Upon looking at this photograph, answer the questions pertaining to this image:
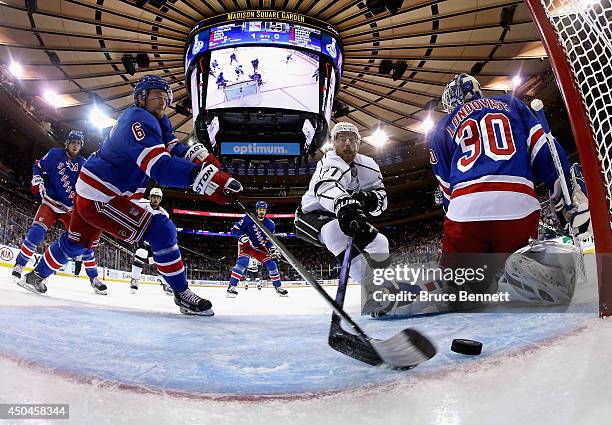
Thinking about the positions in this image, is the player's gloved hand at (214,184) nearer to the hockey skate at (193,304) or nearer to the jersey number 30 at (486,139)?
the hockey skate at (193,304)

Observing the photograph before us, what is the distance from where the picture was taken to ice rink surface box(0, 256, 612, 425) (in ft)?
2.34

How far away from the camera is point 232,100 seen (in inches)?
294

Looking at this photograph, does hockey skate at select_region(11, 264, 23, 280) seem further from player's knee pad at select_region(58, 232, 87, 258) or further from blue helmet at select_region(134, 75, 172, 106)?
blue helmet at select_region(134, 75, 172, 106)

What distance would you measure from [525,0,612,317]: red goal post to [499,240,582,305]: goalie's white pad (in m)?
0.47

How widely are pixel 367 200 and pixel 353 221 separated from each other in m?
0.51

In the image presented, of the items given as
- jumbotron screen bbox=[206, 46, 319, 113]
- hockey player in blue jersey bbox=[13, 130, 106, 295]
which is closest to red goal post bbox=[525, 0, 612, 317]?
hockey player in blue jersey bbox=[13, 130, 106, 295]

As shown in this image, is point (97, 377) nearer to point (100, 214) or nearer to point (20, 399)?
point (20, 399)

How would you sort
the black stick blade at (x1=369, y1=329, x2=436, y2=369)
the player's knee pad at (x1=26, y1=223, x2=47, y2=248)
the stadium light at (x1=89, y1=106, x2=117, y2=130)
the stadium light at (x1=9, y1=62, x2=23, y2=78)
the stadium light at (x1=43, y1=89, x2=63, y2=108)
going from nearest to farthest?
the black stick blade at (x1=369, y1=329, x2=436, y2=369), the player's knee pad at (x1=26, y1=223, x2=47, y2=248), the stadium light at (x1=9, y1=62, x2=23, y2=78), the stadium light at (x1=43, y1=89, x2=63, y2=108), the stadium light at (x1=89, y1=106, x2=117, y2=130)

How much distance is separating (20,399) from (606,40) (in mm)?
1772

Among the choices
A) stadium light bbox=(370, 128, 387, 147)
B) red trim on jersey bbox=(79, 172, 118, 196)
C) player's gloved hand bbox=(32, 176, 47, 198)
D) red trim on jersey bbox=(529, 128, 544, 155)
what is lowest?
red trim on jersey bbox=(79, 172, 118, 196)

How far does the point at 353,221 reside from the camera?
1816 mm

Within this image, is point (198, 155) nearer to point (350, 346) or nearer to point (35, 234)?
point (350, 346)

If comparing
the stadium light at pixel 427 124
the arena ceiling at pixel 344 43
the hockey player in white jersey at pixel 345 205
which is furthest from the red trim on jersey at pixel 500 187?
the stadium light at pixel 427 124

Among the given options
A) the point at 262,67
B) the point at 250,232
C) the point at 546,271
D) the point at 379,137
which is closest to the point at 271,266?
the point at 250,232
